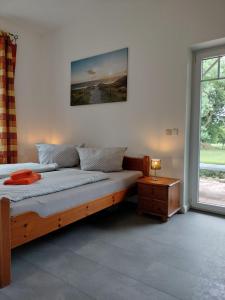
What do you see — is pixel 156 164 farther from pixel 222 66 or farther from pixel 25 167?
pixel 25 167

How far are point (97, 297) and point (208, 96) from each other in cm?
266

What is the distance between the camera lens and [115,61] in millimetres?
3529

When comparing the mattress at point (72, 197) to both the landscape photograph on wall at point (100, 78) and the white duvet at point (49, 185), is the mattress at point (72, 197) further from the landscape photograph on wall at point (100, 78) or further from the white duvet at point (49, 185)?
the landscape photograph on wall at point (100, 78)

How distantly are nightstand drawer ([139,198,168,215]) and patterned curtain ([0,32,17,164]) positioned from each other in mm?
2248

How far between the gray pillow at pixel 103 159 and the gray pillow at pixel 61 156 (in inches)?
10.8

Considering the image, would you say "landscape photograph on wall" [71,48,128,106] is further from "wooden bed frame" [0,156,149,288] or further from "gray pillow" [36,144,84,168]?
"wooden bed frame" [0,156,149,288]

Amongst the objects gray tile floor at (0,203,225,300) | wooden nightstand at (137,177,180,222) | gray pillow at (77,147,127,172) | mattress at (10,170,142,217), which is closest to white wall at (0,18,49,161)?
gray pillow at (77,147,127,172)

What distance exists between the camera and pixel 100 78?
3.70m

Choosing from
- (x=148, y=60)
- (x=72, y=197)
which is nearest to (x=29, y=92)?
(x=148, y=60)

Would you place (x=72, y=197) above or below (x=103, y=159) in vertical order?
below

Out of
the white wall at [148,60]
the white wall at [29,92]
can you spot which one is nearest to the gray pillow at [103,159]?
the white wall at [148,60]

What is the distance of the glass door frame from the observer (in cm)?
308

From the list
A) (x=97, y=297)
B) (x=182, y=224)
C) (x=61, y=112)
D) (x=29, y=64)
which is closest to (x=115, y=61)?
(x=61, y=112)

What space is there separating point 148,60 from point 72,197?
216 cm
